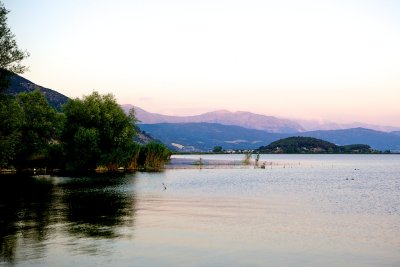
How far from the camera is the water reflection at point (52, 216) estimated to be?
101ft

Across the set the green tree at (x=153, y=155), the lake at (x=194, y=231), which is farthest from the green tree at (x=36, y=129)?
the lake at (x=194, y=231)

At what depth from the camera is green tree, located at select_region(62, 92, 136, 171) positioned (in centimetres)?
12575

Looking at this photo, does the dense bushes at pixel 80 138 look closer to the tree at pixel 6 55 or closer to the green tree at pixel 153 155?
the green tree at pixel 153 155

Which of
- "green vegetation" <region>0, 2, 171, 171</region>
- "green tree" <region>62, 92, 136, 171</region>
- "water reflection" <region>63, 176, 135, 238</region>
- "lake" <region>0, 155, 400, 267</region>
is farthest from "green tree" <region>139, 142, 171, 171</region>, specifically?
"lake" <region>0, 155, 400, 267</region>

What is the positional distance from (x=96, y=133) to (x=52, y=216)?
282 ft

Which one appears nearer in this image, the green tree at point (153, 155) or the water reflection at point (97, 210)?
the water reflection at point (97, 210)

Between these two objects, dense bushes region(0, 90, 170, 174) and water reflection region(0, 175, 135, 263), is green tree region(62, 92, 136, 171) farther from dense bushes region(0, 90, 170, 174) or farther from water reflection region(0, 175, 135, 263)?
water reflection region(0, 175, 135, 263)

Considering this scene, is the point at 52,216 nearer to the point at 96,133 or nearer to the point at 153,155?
Answer: the point at 96,133

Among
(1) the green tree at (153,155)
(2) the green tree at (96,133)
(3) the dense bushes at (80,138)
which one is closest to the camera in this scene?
(3) the dense bushes at (80,138)

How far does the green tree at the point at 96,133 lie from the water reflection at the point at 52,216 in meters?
54.4

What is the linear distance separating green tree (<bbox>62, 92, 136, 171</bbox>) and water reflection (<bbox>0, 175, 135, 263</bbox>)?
178ft

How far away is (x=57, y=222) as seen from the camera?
39938 millimetres

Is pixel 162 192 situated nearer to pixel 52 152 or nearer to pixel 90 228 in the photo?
pixel 90 228

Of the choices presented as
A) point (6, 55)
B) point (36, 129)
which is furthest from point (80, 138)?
point (6, 55)
